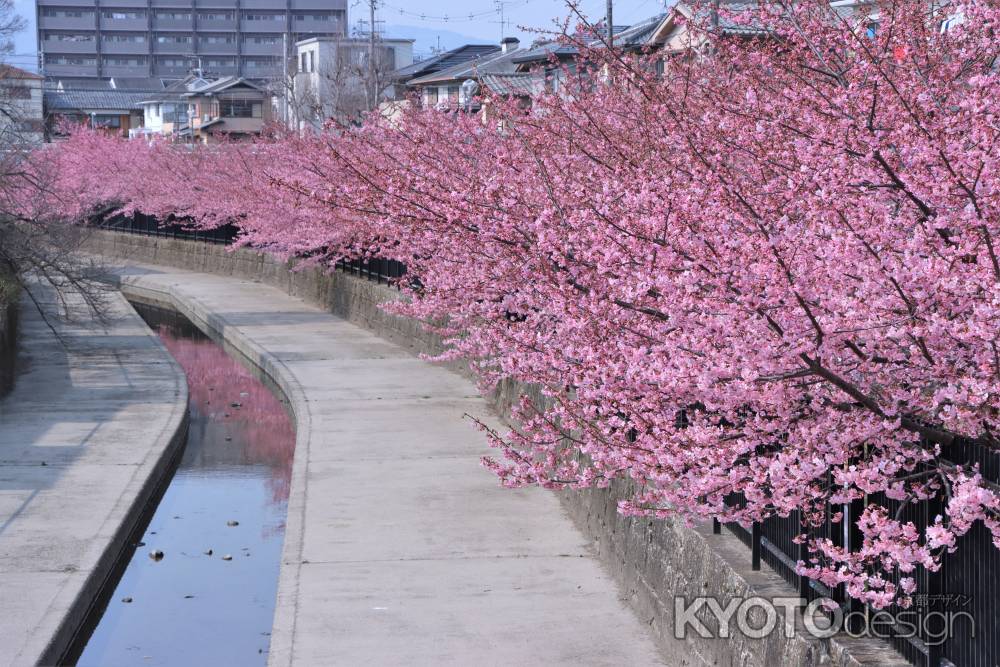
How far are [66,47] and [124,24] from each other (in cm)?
688

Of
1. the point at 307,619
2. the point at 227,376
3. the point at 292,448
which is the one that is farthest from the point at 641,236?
the point at 227,376

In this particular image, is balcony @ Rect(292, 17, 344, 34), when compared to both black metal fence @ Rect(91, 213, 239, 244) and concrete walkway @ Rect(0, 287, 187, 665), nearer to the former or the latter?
black metal fence @ Rect(91, 213, 239, 244)

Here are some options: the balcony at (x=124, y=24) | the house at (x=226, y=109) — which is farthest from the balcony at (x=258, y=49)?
the house at (x=226, y=109)

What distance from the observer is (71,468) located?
14352 millimetres

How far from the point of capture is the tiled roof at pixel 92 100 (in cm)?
11285

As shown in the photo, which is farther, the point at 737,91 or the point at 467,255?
the point at 737,91

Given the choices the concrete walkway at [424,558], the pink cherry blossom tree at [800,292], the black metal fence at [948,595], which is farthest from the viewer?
the concrete walkway at [424,558]

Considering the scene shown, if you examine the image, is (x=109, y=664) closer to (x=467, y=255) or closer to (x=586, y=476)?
(x=467, y=255)

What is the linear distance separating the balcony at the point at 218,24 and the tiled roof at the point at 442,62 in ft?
260

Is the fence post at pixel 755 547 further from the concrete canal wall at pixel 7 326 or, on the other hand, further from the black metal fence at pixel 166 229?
the black metal fence at pixel 166 229

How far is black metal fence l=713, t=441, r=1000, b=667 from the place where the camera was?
5160 mm

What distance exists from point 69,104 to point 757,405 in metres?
114

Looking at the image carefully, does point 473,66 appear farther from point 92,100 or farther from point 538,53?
point 92,100

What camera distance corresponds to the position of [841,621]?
6.16 meters
